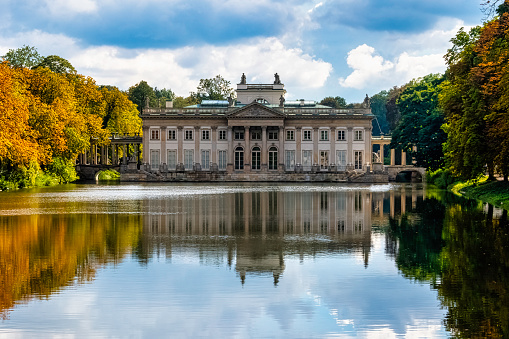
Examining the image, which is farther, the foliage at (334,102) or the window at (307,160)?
the foliage at (334,102)

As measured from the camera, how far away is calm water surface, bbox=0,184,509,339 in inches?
435

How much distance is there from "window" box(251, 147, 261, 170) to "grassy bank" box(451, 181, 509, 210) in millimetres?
37038

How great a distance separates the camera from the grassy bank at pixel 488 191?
3809 centimetres

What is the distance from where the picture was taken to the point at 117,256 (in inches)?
699

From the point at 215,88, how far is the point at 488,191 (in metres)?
81.1

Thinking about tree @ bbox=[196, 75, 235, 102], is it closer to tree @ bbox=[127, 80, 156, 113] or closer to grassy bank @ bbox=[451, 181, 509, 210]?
tree @ bbox=[127, 80, 156, 113]

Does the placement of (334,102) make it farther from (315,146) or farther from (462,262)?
(462,262)

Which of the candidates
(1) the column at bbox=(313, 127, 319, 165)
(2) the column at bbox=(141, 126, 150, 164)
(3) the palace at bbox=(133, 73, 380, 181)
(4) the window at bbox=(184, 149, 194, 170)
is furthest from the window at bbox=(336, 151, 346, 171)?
(2) the column at bbox=(141, 126, 150, 164)

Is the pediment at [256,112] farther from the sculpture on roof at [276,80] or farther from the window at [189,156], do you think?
the sculpture on roof at [276,80]

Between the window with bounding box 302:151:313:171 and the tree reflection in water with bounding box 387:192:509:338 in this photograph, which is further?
the window with bounding box 302:151:313:171

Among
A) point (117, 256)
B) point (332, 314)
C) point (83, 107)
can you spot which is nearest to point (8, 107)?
point (83, 107)

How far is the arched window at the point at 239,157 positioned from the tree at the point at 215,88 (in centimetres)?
3148

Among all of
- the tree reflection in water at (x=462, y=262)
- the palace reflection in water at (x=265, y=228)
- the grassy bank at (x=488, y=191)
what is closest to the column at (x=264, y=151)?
the grassy bank at (x=488, y=191)

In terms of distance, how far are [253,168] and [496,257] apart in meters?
72.8
